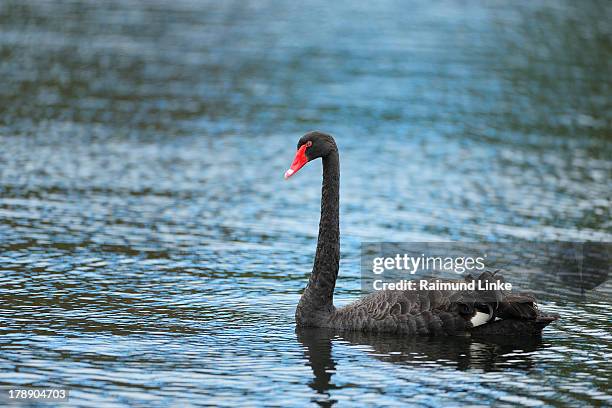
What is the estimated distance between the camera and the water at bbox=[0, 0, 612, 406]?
30.6 feet

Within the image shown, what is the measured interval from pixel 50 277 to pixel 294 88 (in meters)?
12.6

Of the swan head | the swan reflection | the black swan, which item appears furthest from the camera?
the swan head

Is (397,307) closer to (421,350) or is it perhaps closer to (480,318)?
(421,350)

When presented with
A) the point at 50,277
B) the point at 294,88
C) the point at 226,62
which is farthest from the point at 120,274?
the point at 226,62

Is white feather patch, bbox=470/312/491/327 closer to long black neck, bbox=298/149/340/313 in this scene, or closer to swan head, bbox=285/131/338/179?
long black neck, bbox=298/149/340/313

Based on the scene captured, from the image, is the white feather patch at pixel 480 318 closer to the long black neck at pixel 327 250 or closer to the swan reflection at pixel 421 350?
the swan reflection at pixel 421 350

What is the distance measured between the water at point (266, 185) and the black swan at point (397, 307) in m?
0.17

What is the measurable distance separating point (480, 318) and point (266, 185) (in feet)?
23.2

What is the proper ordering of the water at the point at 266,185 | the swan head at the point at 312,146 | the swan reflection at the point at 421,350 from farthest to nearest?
1. the swan head at the point at 312,146
2. the swan reflection at the point at 421,350
3. the water at the point at 266,185

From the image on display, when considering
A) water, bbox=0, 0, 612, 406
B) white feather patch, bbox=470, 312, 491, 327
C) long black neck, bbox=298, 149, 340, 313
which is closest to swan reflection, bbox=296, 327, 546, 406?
water, bbox=0, 0, 612, 406

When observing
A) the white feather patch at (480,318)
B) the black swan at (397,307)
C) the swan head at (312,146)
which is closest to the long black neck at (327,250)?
the black swan at (397,307)

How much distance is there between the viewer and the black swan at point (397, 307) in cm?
1008

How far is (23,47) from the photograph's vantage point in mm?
26562

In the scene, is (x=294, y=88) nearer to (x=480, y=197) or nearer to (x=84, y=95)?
(x=84, y=95)
